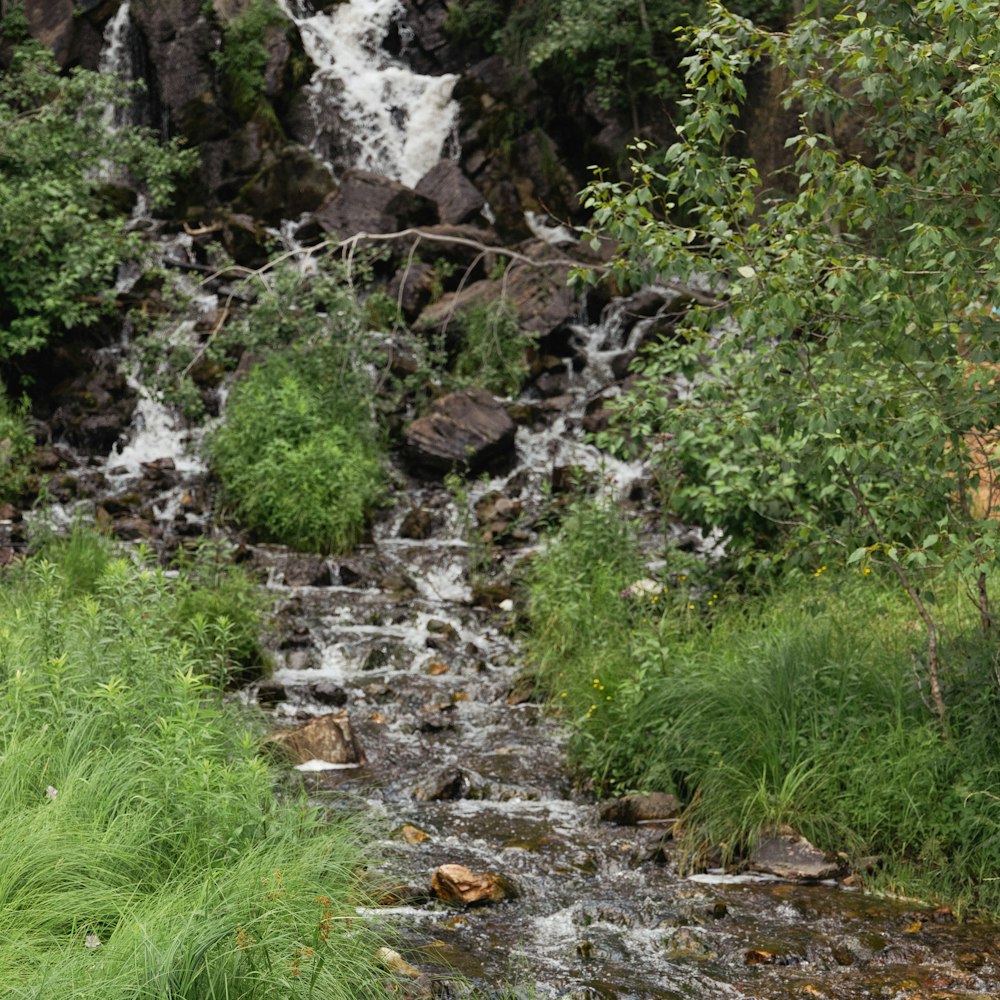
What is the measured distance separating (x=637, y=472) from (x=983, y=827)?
914 cm

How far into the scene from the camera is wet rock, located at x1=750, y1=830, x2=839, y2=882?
221 inches

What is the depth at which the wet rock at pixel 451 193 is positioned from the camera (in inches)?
746

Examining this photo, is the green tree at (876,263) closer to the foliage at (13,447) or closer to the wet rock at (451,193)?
the foliage at (13,447)

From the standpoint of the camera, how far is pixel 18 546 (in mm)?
11047

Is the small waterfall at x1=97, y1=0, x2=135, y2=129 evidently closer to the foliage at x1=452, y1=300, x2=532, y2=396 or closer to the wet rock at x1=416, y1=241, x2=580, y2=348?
the wet rock at x1=416, y1=241, x2=580, y2=348

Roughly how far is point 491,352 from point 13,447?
19.9 ft

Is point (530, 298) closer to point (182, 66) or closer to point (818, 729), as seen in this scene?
point (182, 66)

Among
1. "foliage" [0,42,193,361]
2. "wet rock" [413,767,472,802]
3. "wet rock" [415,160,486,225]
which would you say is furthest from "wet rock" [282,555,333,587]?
"wet rock" [415,160,486,225]

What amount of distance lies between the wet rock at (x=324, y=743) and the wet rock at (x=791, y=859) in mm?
2802

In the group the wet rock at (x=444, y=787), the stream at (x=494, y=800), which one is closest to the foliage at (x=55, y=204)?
the stream at (x=494, y=800)

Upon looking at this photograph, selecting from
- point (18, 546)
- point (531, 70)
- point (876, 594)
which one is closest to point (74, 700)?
point (876, 594)

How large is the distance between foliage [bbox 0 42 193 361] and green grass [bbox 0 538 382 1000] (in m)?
9.86

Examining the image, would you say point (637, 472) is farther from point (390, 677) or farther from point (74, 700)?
point (74, 700)

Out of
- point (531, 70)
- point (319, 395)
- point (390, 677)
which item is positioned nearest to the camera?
point (390, 677)
